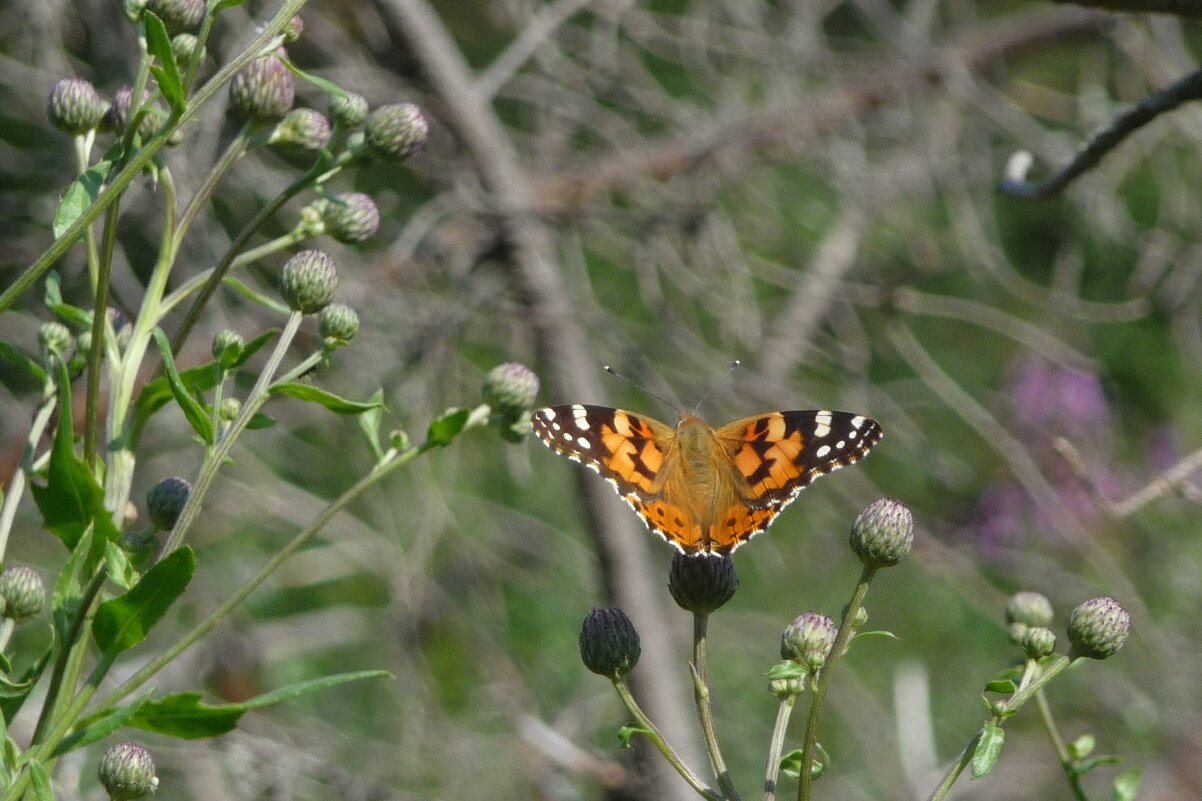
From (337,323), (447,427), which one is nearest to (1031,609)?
(447,427)

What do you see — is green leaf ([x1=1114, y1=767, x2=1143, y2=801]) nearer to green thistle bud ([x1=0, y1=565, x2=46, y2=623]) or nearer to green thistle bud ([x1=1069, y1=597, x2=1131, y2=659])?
green thistle bud ([x1=1069, y1=597, x2=1131, y2=659])

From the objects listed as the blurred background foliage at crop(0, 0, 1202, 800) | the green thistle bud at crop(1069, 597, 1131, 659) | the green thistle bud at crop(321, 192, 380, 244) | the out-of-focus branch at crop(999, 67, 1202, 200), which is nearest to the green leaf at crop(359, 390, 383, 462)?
the green thistle bud at crop(321, 192, 380, 244)

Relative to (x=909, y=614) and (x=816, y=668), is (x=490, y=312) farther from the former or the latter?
(x=909, y=614)

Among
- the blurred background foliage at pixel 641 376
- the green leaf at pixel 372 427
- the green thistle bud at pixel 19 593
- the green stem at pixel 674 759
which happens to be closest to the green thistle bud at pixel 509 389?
the green leaf at pixel 372 427

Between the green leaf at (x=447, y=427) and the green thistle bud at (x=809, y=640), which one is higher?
the green leaf at (x=447, y=427)

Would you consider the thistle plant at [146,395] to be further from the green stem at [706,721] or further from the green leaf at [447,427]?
the green stem at [706,721]

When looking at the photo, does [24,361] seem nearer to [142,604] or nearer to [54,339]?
[54,339]
